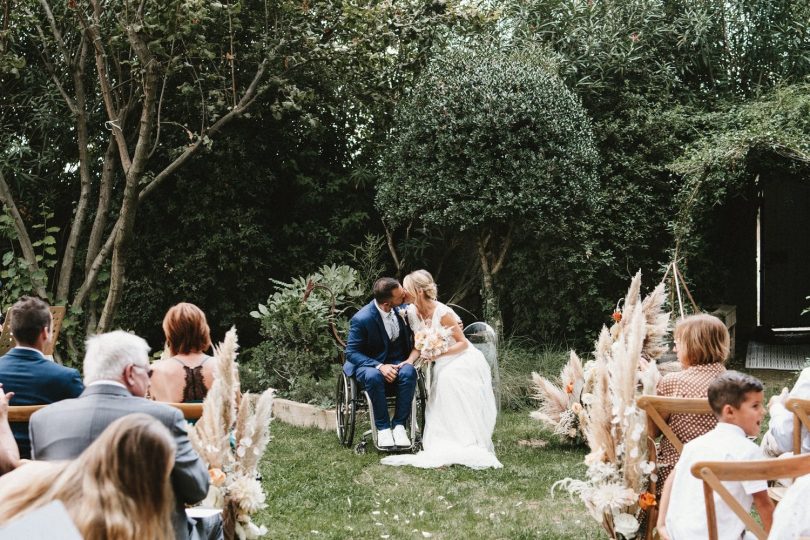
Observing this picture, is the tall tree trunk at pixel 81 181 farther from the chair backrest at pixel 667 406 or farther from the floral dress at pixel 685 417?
the chair backrest at pixel 667 406

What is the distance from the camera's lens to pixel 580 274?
400 inches

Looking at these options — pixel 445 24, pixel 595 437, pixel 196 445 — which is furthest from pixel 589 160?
pixel 196 445

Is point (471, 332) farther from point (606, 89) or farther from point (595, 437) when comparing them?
point (606, 89)

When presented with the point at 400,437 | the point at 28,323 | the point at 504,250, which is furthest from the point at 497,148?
the point at 28,323

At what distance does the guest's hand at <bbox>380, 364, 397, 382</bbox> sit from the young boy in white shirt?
366cm

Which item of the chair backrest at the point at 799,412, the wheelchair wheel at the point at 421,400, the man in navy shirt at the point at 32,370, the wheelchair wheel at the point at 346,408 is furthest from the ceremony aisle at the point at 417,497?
the man in navy shirt at the point at 32,370

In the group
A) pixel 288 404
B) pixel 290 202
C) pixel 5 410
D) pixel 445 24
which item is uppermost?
pixel 445 24

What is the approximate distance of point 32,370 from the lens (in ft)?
12.2

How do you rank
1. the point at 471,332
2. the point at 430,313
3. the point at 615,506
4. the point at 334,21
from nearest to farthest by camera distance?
the point at 615,506 → the point at 430,313 → the point at 471,332 → the point at 334,21

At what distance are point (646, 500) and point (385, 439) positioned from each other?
3238 millimetres

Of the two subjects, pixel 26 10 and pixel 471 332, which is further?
pixel 26 10

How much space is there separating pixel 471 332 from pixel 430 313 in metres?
0.85

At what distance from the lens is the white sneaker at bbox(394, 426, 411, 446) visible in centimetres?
655

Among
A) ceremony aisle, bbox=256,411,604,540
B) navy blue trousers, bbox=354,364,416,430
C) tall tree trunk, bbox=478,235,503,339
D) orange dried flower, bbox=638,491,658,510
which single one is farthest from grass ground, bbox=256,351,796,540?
tall tree trunk, bbox=478,235,503,339
